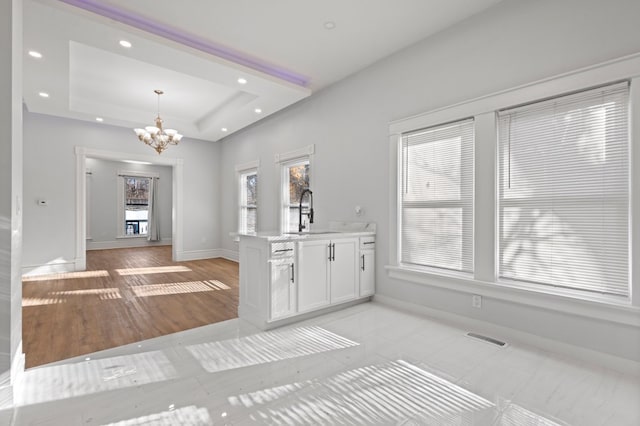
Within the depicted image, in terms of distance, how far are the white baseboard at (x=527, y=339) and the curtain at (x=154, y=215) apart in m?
9.61

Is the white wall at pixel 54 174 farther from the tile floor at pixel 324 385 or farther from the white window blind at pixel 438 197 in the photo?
the white window blind at pixel 438 197

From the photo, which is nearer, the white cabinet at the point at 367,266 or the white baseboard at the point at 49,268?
the white cabinet at the point at 367,266

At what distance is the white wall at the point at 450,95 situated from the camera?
2.33m

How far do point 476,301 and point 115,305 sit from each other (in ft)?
13.6

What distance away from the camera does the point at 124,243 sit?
33.4ft

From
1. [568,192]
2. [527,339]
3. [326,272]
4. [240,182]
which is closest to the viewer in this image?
[568,192]

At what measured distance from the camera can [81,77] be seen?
4.54m

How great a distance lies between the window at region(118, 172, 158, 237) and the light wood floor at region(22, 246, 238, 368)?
13.8 ft

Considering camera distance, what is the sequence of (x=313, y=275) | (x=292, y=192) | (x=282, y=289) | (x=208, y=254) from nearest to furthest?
(x=282, y=289) → (x=313, y=275) → (x=292, y=192) → (x=208, y=254)

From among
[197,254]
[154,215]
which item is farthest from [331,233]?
[154,215]

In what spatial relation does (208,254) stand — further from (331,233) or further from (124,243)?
(331,233)

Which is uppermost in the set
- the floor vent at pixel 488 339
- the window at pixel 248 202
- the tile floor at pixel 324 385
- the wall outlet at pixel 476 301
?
the window at pixel 248 202

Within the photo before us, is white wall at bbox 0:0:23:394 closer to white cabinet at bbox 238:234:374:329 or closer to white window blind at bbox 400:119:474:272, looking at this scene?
white cabinet at bbox 238:234:374:329

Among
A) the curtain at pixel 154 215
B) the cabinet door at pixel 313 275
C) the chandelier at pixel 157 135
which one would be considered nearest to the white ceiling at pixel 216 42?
the chandelier at pixel 157 135
